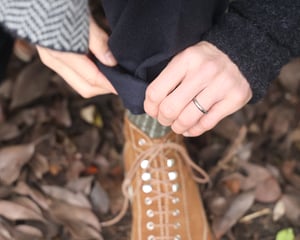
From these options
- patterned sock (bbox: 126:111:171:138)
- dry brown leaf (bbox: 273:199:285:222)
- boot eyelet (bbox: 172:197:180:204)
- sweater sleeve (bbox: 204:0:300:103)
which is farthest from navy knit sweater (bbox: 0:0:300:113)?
dry brown leaf (bbox: 273:199:285:222)

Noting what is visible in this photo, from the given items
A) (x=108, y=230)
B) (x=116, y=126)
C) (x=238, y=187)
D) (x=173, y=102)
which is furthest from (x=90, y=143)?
(x=173, y=102)

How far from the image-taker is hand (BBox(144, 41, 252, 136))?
0.85 meters

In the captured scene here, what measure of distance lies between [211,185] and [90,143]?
0.87 feet

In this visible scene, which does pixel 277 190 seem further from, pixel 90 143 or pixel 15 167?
pixel 15 167

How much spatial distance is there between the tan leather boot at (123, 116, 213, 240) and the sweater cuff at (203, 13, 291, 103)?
256 mm

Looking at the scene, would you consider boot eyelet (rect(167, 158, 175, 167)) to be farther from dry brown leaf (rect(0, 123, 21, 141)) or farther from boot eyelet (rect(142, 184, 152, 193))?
dry brown leaf (rect(0, 123, 21, 141))

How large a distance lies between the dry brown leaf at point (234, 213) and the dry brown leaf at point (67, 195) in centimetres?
25

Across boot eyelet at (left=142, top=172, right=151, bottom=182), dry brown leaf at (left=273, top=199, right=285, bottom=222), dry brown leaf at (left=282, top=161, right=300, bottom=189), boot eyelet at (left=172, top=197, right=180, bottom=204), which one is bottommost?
dry brown leaf at (left=273, top=199, right=285, bottom=222)

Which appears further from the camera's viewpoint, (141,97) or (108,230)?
(108,230)

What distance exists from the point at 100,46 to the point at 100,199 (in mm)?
365

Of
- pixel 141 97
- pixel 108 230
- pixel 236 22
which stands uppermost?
pixel 236 22

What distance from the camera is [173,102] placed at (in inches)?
34.0

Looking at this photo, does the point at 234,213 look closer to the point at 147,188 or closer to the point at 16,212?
the point at 147,188

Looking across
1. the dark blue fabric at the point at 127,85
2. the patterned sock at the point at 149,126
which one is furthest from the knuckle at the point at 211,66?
the patterned sock at the point at 149,126
